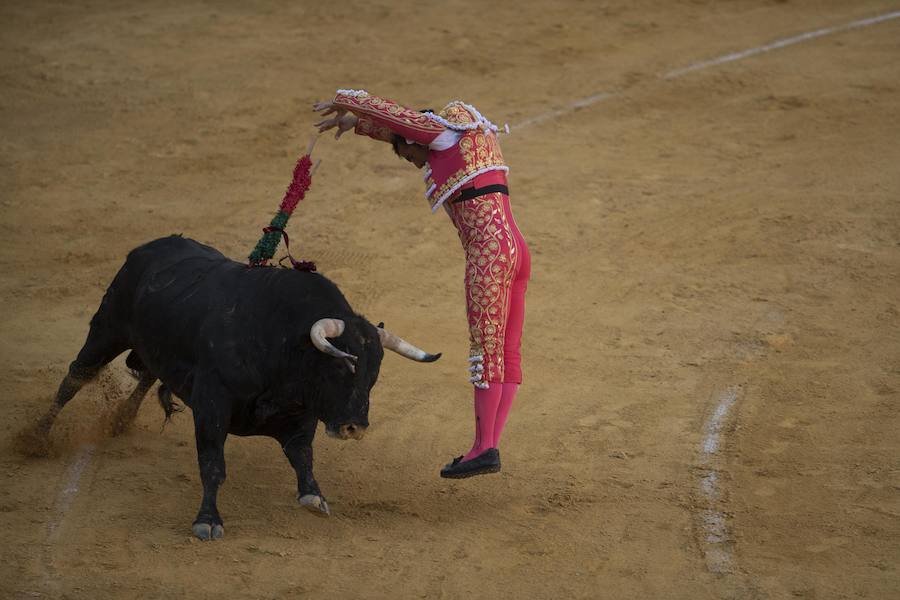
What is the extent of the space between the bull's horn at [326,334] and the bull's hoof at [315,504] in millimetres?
839

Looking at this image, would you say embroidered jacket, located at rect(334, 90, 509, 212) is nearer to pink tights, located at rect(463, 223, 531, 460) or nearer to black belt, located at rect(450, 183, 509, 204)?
black belt, located at rect(450, 183, 509, 204)

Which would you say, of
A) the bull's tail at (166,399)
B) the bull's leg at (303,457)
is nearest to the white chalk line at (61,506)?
the bull's tail at (166,399)

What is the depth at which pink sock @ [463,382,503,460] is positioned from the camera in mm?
6309

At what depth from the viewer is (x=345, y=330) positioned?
590cm

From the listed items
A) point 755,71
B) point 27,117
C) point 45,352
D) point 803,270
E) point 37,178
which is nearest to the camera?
point 45,352

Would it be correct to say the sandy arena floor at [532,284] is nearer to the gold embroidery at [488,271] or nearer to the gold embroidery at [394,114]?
the gold embroidery at [488,271]

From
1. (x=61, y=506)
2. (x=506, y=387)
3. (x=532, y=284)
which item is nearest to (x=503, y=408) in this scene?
(x=506, y=387)

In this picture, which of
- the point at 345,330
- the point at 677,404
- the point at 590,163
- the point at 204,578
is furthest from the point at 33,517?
the point at 590,163

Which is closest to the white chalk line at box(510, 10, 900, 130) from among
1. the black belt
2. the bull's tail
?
the bull's tail

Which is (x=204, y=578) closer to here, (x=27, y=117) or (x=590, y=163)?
(x=590, y=163)

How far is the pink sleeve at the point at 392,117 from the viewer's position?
6.23 m

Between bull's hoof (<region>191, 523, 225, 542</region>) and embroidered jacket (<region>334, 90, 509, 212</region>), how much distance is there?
6.10 feet

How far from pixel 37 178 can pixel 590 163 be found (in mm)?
4931

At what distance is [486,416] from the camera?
6.30 m
